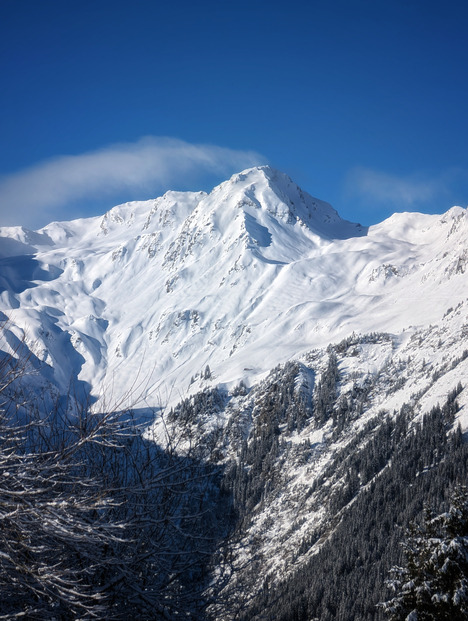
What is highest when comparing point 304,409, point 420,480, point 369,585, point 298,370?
point 298,370

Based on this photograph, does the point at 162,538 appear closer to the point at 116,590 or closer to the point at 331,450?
the point at 116,590

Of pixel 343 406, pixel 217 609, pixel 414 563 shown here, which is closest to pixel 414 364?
pixel 343 406

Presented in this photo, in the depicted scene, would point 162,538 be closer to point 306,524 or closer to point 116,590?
point 116,590

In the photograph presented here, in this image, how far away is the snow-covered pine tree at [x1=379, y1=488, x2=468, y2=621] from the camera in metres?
21.1

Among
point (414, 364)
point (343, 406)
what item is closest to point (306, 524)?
point (343, 406)

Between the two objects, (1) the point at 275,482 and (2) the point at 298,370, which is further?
(2) the point at 298,370

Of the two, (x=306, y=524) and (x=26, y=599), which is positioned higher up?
(x=26, y=599)

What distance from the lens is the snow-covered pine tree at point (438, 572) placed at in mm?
21125

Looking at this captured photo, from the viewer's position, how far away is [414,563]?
23266 mm

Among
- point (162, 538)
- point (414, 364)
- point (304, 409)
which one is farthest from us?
point (304, 409)

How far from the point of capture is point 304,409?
176 meters

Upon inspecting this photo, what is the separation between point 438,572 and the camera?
21562mm

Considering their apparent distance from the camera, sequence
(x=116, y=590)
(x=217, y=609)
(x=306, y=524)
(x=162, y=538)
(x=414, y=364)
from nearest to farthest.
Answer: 1. (x=116, y=590)
2. (x=162, y=538)
3. (x=217, y=609)
4. (x=306, y=524)
5. (x=414, y=364)

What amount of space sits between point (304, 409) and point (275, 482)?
34.6 meters
